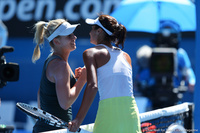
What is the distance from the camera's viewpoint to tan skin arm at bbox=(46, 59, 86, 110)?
7.82 feet

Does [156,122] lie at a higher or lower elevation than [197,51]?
lower

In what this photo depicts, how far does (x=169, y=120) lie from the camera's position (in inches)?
147

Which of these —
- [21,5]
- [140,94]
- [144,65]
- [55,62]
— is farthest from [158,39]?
[21,5]

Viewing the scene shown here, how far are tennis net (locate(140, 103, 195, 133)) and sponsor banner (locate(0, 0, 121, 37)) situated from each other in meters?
3.98

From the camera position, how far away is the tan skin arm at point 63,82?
7.82 feet

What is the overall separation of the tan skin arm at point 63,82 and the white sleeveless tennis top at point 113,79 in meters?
0.19

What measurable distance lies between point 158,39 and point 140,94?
88 centimetres

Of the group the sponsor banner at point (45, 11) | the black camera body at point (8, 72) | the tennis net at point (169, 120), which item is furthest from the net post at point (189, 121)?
the sponsor banner at point (45, 11)

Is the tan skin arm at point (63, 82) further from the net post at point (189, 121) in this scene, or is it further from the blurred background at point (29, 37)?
the blurred background at point (29, 37)

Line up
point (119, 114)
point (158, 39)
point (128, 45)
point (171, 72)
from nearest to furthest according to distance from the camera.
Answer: point (119, 114) → point (171, 72) → point (158, 39) → point (128, 45)

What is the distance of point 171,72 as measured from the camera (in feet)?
15.4

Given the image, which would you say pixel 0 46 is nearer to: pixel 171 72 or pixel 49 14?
pixel 171 72

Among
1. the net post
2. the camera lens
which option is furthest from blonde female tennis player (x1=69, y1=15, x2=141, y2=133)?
the net post

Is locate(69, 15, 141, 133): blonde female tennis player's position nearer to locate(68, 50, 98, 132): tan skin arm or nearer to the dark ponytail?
locate(68, 50, 98, 132): tan skin arm
